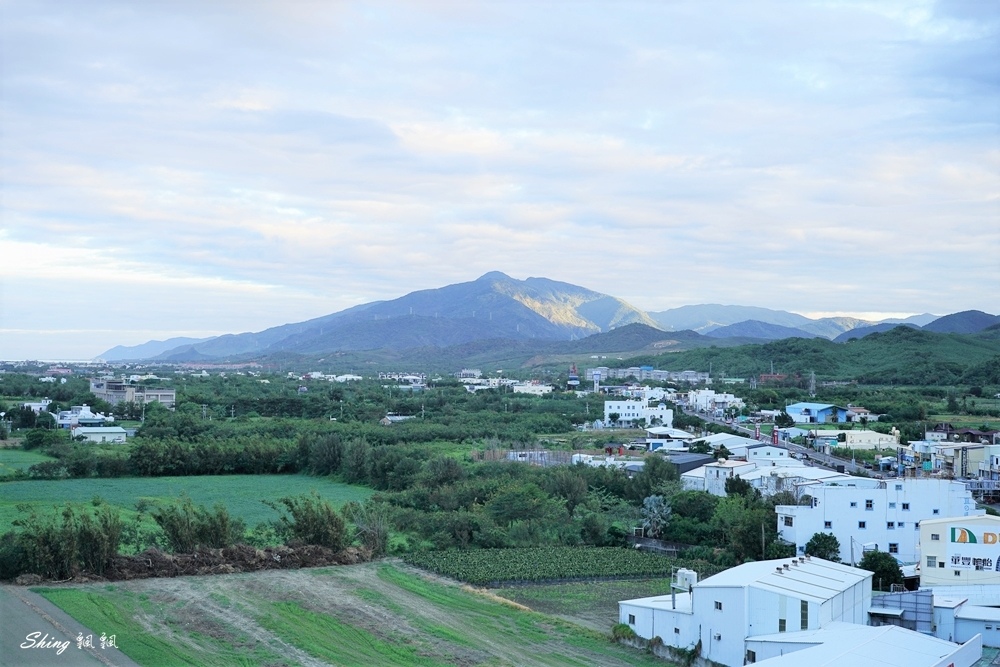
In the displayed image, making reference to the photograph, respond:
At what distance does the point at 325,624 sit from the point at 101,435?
31792 millimetres

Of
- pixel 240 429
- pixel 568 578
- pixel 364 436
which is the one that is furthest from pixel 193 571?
pixel 240 429

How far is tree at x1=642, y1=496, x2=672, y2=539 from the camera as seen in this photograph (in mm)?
24656

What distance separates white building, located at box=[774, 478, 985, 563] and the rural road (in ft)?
48.0

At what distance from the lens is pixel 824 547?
861 inches

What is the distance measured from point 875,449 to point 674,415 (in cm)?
1718

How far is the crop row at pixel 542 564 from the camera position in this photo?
68.7 ft

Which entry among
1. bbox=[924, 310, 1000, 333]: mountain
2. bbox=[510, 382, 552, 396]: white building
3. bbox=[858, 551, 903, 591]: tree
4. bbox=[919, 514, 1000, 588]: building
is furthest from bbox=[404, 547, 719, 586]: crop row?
bbox=[924, 310, 1000, 333]: mountain

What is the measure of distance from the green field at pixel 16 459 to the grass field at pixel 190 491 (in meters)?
2.11

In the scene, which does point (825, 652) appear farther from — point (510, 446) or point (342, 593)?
point (510, 446)

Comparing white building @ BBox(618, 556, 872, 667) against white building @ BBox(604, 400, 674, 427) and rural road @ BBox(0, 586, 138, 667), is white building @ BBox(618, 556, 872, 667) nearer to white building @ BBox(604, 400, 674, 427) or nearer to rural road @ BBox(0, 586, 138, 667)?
rural road @ BBox(0, 586, 138, 667)

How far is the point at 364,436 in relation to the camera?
4056 centimetres

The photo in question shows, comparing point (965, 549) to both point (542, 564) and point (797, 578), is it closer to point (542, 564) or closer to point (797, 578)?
point (797, 578)

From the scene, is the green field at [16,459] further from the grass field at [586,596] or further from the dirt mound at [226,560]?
the grass field at [586,596]

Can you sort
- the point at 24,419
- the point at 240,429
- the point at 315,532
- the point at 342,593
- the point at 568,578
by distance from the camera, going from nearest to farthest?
the point at 342,593 → the point at 568,578 → the point at 315,532 → the point at 240,429 → the point at 24,419
